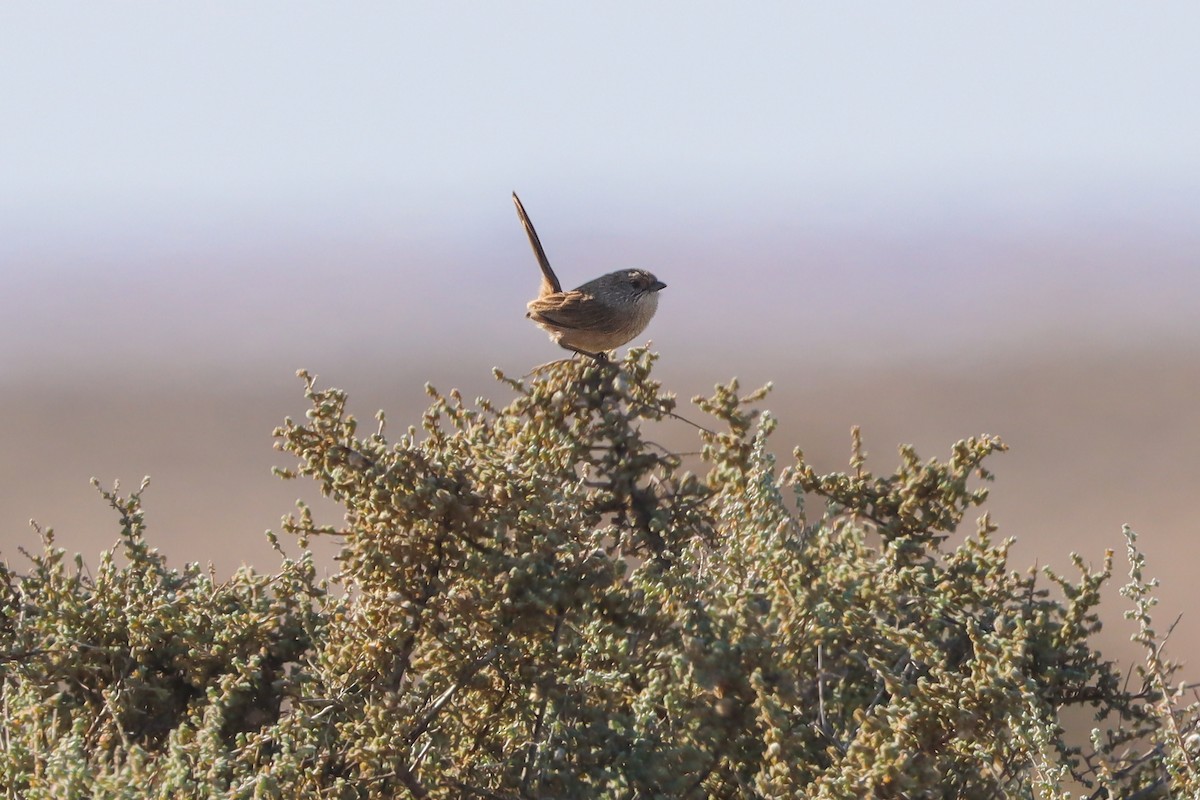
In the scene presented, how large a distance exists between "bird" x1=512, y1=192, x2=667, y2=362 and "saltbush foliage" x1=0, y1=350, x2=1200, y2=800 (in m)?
2.71

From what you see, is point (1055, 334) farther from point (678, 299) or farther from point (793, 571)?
point (793, 571)

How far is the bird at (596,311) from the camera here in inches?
243

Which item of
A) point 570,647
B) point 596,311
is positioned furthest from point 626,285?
point 570,647

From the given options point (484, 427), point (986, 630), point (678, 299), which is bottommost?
point (986, 630)

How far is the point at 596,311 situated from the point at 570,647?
3.44 metres

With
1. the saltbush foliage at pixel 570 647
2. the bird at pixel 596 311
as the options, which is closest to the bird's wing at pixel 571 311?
the bird at pixel 596 311

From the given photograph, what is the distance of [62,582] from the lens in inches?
124

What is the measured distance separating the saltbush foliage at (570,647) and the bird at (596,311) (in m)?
2.71

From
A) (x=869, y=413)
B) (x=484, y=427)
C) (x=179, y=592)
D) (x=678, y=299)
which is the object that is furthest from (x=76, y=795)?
(x=678, y=299)

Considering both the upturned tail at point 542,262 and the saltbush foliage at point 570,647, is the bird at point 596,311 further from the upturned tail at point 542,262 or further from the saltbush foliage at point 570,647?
the saltbush foliage at point 570,647

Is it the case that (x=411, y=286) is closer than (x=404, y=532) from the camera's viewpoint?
No

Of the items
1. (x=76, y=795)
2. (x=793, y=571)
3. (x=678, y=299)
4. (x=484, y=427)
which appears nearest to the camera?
(x=76, y=795)

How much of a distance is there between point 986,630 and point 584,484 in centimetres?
101

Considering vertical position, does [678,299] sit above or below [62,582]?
above
